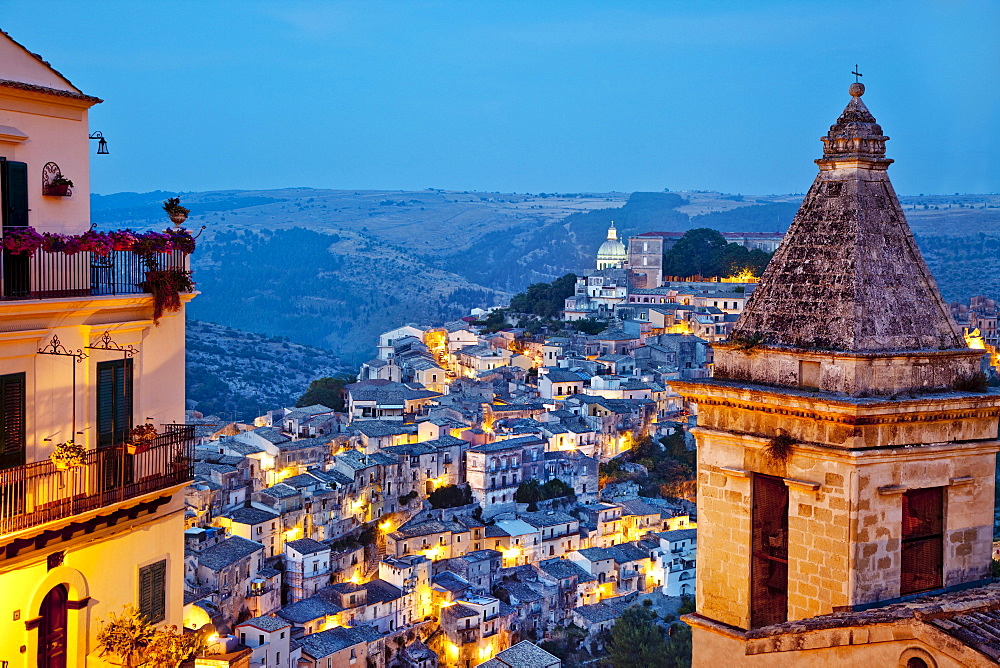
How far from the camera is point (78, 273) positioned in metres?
9.06

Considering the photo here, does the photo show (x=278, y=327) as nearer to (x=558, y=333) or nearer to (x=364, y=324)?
(x=364, y=324)

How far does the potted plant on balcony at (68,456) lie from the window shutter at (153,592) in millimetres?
1556

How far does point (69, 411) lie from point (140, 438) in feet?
2.08

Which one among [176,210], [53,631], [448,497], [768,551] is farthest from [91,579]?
[448,497]

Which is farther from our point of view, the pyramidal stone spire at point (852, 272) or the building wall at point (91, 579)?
the building wall at point (91, 579)

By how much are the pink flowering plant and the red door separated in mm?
2558

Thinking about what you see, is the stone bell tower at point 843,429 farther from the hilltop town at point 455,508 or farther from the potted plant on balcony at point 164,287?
the hilltop town at point 455,508

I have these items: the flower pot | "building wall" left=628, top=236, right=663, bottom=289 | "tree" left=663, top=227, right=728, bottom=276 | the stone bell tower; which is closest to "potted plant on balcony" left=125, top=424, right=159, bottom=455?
the flower pot

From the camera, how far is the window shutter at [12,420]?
27.3 feet

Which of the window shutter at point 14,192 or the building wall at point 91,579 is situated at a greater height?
the window shutter at point 14,192

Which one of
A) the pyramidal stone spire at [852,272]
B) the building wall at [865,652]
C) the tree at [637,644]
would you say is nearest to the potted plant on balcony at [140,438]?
the pyramidal stone spire at [852,272]

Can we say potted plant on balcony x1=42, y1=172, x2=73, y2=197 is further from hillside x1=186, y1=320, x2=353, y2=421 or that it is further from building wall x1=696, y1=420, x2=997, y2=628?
hillside x1=186, y1=320, x2=353, y2=421

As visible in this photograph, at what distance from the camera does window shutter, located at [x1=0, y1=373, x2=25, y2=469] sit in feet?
27.3

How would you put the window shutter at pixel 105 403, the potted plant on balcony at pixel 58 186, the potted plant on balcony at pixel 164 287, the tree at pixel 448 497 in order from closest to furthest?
1. the potted plant on balcony at pixel 58 186
2. the window shutter at pixel 105 403
3. the potted plant on balcony at pixel 164 287
4. the tree at pixel 448 497
